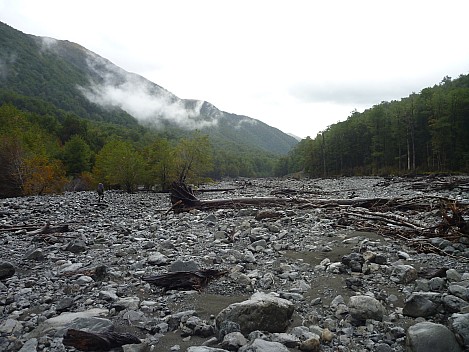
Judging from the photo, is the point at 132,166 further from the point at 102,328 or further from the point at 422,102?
the point at 422,102

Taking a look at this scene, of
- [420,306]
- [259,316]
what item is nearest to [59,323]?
[259,316]

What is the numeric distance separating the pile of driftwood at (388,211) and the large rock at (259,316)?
13.3 feet

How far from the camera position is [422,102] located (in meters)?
61.5

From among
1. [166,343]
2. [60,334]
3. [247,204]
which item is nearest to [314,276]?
[166,343]

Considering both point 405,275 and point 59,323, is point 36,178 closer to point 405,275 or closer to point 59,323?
point 59,323

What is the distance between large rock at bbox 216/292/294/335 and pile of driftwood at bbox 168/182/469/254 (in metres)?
4.05

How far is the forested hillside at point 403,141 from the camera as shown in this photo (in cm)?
5225

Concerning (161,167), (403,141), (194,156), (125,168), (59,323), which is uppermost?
(403,141)

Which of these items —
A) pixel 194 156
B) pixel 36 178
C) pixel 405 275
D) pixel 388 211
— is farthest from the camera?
pixel 194 156

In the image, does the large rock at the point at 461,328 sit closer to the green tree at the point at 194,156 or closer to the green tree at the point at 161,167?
the green tree at the point at 161,167

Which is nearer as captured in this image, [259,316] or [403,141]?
[259,316]

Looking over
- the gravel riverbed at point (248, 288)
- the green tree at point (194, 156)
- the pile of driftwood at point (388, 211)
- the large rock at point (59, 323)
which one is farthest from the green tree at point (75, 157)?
the large rock at point (59, 323)

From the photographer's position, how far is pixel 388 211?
10867mm

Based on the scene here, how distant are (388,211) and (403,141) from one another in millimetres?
59671
